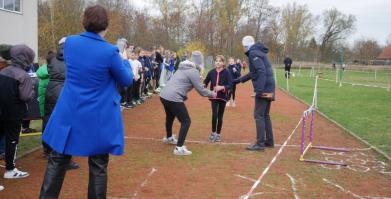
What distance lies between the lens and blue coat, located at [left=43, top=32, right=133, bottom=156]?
12.4 ft

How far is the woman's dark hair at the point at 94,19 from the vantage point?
12.5 feet

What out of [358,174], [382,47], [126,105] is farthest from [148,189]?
[382,47]

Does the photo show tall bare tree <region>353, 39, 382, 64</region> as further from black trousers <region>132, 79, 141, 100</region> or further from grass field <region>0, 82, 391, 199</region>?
grass field <region>0, 82, 391, 199</region>

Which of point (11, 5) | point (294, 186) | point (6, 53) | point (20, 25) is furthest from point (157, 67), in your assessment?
point (294, 186)

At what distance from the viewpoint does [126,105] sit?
14.7m

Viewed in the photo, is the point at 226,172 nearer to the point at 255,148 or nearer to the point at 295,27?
the point at 255,148

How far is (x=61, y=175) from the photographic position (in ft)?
13.1

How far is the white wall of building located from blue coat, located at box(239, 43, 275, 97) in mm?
17263

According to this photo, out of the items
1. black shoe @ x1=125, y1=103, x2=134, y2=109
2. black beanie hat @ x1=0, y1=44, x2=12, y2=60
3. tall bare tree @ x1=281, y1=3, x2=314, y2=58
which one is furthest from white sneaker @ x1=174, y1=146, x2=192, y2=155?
tall bare tree @ x1=281, y1=3, x2=314, y2=58

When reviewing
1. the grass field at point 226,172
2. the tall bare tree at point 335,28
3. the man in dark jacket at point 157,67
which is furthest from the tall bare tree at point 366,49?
the grass field at point 226,172

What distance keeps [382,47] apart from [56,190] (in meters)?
98.2

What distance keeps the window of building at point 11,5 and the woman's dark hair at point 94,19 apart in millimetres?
19938

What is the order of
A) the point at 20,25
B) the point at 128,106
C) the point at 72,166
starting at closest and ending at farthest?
the point at 72,166 < the point at 128,106 < the point at 20,25

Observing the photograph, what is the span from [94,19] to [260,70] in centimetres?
467
